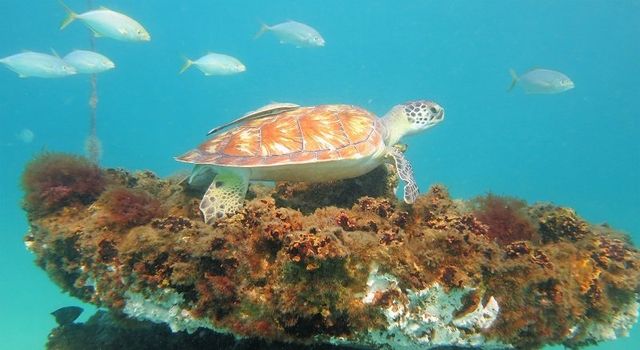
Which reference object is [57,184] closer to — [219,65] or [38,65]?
[38,65]

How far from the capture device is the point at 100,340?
17.1ft

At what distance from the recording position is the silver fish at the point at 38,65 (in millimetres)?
11258

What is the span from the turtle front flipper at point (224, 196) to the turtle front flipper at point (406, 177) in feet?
6.49

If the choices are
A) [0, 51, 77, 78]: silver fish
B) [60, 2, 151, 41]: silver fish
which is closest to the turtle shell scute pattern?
[60, 2, 151, 41]: silver fish

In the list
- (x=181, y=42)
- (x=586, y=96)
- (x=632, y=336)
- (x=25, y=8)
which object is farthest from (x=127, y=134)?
(x=586, y=96)

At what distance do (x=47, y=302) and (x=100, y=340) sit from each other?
17.1m

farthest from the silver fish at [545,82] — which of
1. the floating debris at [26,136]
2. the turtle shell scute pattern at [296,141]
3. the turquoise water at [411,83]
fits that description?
the floating debris at [26,136]

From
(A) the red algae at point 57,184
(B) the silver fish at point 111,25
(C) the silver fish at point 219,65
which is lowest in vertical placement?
(A) the red algae at point 57,184

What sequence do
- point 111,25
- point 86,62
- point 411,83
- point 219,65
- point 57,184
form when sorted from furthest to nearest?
point 411,83
point 219,65
point 86,62
point 111,25
point 57,184

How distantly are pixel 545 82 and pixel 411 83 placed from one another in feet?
Answer: 370

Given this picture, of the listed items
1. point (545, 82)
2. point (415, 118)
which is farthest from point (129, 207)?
point (545, 82)

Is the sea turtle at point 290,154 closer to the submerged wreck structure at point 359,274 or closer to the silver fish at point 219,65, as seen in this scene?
the submerged wreck structure at point 359,274

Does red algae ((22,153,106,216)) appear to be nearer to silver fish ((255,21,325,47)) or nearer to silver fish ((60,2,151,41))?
silver fish ((60,2,151,41))

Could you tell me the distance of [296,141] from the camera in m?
4.74
